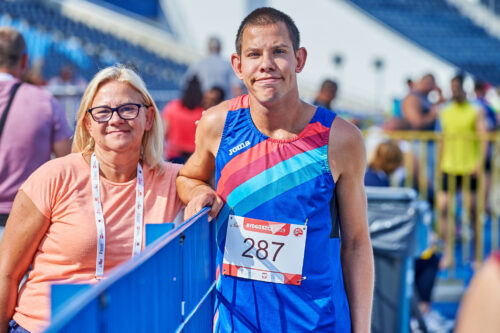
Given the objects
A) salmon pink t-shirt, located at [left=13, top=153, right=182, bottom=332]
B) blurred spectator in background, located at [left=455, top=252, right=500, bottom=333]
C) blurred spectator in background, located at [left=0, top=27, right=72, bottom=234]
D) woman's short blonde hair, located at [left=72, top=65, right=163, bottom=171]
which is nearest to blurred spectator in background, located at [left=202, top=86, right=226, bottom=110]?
blurred spectator in background, located at [left=0, top=27, right=72, bottom=234]

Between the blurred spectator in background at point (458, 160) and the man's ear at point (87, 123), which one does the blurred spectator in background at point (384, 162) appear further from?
the man's ear at point (87, 123)

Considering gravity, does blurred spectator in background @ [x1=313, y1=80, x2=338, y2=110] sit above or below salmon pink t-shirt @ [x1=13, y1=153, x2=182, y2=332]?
above

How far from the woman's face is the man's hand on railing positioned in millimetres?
522

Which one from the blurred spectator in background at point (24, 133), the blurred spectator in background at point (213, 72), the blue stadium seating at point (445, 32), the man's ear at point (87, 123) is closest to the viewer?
the man's ear at point (87, 123)

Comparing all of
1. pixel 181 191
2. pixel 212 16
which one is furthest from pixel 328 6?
pixel 181 191

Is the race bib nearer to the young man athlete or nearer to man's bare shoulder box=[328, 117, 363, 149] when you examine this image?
the young man athlete

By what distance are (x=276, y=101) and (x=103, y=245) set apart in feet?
3.00

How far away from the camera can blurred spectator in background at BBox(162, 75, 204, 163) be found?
7.77m

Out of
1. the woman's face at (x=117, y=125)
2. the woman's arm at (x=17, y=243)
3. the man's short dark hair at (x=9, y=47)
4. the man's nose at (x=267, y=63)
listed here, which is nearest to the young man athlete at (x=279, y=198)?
the man's nose at (x=267, y=63)

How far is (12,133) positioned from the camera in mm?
3945

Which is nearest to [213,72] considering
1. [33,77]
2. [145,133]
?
[33,77]

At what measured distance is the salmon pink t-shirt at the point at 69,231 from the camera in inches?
111

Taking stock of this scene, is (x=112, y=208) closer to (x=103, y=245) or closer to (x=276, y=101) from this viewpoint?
(x=103, y=245)

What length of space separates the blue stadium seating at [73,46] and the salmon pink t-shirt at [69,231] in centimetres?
1631
